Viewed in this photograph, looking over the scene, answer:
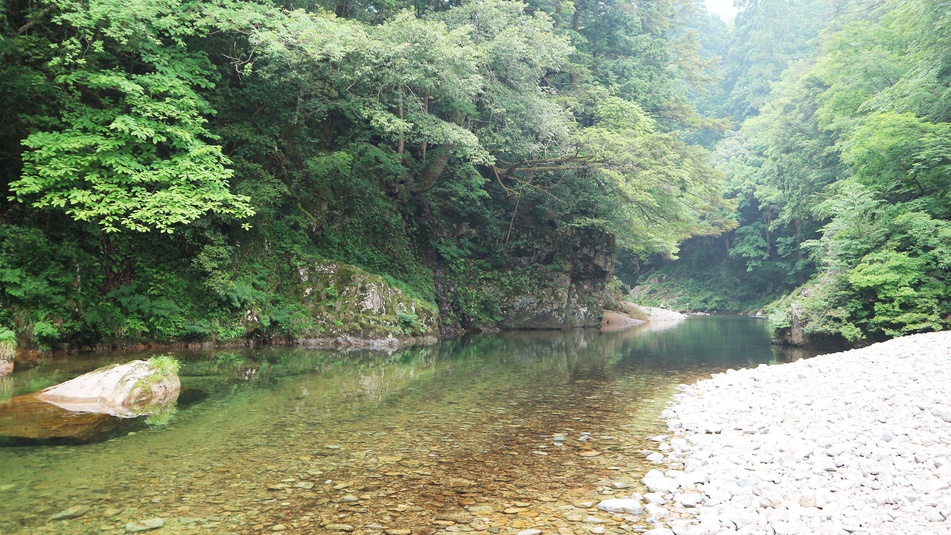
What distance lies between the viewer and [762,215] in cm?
4116

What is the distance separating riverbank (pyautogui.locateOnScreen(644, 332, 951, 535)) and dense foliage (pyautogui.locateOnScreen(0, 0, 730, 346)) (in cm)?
885

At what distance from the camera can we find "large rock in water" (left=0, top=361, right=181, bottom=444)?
532 centimetres

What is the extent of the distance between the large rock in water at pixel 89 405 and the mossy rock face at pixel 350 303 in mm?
6499

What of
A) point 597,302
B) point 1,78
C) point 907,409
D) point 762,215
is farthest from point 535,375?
point 762,215

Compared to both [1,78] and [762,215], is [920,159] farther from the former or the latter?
[762,215]

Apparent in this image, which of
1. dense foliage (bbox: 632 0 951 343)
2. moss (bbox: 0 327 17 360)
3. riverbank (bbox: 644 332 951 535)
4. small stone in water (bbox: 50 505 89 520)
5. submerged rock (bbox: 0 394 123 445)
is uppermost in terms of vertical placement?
dense foliage (bbox: 632 0 951 343)

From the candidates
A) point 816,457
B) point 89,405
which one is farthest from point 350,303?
point 816,457

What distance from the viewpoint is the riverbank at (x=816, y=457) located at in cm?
366

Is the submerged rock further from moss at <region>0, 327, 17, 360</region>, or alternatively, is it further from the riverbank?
the riverbank

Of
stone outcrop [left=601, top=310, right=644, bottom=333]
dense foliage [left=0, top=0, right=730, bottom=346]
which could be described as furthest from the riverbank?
stone outcrop [left=601, top=310, right=644, bottom=333]

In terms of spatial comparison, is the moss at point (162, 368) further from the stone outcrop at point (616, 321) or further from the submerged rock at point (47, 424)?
the stone outcrop at point (616, 321)

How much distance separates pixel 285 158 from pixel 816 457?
1451 cm

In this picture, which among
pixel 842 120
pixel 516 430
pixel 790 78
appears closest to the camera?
pixel 516 430

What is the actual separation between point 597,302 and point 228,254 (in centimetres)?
1701
